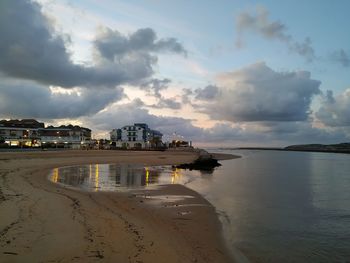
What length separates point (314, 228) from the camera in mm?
14297

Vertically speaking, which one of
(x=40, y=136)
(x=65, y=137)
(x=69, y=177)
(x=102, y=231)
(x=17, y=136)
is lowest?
(x=69, y=177)

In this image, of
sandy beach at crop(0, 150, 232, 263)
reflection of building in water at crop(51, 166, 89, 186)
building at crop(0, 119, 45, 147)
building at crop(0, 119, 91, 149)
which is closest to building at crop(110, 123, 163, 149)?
building at crop(0, 119, 91, 149)

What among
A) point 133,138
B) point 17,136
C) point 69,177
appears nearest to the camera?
point 69,177

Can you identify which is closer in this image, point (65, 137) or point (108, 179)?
point (108, 179)

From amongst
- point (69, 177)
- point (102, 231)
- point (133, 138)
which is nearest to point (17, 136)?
point (133, 138)

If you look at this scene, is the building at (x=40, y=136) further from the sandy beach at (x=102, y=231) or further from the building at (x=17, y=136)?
the sandy beach at (x=102, y=231)

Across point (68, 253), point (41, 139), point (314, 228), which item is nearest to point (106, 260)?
point (68, 253)

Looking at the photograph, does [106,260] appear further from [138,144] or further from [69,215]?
[138,144]

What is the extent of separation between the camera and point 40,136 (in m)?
118

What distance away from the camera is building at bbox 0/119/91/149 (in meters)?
104

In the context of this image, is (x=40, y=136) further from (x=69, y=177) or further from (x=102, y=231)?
(x=102, y=231)

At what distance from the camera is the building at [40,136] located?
4090 inches

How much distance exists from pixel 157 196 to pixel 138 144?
109685 mm

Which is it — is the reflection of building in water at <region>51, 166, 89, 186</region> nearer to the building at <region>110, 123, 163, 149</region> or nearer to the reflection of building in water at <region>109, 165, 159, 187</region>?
the reflection of building in water at <region>109, 165, 159, 187</region>
